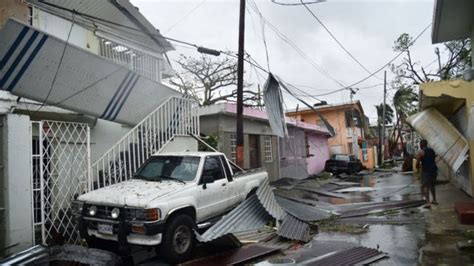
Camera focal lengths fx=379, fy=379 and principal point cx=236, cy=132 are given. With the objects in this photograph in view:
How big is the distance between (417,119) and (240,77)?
6.54 m

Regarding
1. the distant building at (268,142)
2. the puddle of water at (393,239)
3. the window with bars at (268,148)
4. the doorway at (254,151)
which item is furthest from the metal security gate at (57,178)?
the window with bars at (268,148)

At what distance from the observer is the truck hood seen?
6039mm

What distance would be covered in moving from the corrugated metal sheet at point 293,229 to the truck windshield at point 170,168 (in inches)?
85.8

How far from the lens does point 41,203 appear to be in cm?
721

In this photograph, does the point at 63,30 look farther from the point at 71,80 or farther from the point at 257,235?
the point at 257,235

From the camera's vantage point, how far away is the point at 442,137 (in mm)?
11406

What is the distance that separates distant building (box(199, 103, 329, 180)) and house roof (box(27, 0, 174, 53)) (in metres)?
3.27

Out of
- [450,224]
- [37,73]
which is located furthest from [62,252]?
[450,224]

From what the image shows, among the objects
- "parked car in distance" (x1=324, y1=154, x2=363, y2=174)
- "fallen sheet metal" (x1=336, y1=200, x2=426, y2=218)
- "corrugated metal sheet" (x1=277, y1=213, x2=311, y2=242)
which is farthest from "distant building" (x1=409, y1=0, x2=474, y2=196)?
"parked car in distance" (x1=324, y1=154, x2=363, y2=174)

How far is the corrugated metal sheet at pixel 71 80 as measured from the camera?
287 inches

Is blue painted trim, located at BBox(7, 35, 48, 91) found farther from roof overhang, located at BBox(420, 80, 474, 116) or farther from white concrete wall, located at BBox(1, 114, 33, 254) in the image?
roof overhang, located at BBox(420, 80, 474, 116)

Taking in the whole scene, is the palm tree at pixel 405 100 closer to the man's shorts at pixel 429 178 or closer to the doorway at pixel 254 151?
the doorway at pixel 254 151

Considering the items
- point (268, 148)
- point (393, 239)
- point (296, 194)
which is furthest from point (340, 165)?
point (393, 239)

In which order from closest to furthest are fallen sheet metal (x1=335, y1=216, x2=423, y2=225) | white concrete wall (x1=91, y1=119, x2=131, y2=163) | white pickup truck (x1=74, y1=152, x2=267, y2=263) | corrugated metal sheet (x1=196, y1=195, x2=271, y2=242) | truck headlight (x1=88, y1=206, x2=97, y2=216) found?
white pickup truck (x1=74, y1=152, x2=267, y2=263) < truck headlight (x1=88, y1=206, x2=97, y2=216) < corrugated metal sheet (x1=196, y1=195, x2=271, y2=242) < fallen sheet metal (x1=335, y1=216, x2=423, y2=225) < white concrete wall (x1=91, y1=119, x2=131, y2=163)
